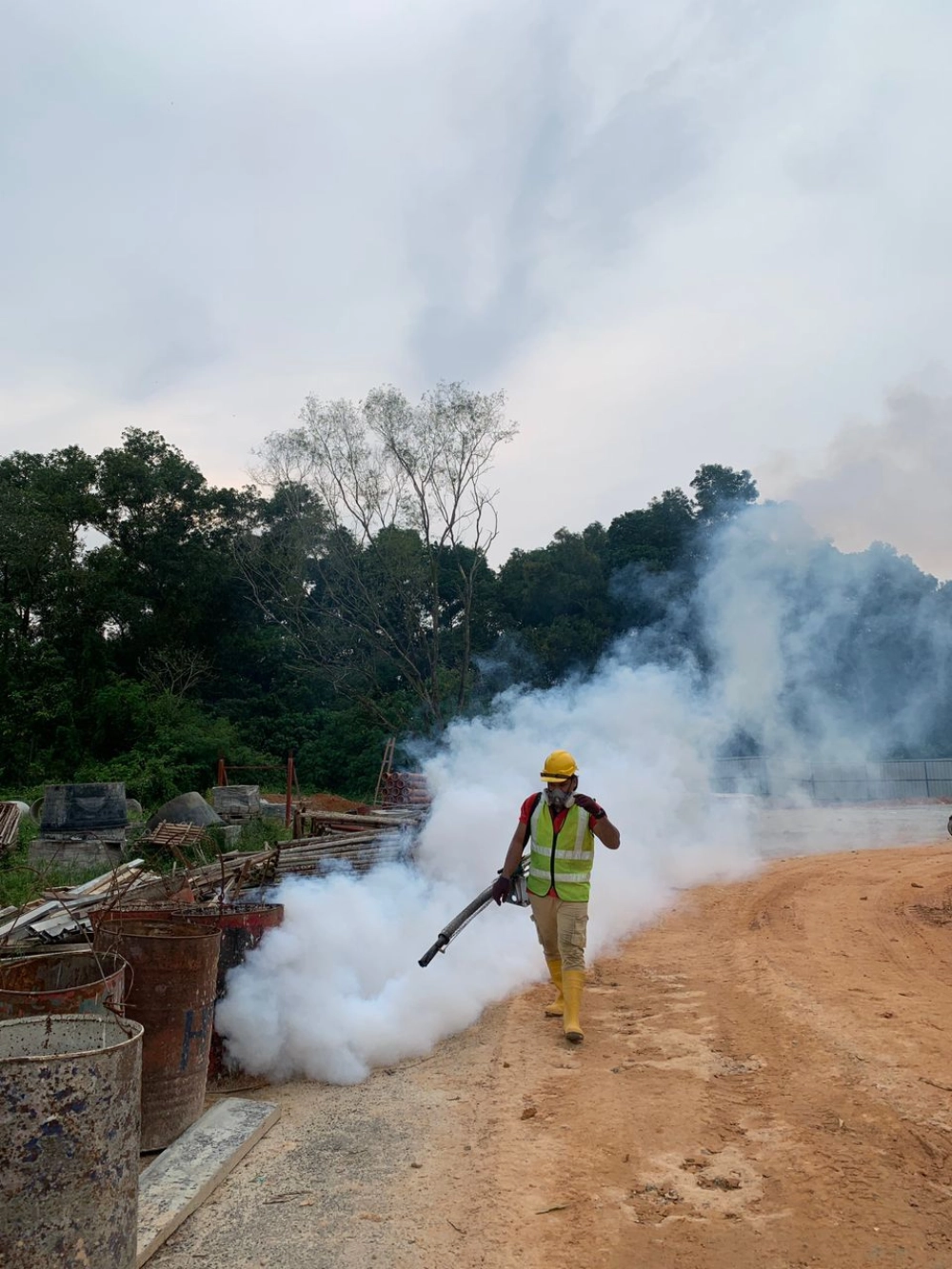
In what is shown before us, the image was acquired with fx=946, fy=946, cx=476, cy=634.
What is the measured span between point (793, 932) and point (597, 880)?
2.05 meters

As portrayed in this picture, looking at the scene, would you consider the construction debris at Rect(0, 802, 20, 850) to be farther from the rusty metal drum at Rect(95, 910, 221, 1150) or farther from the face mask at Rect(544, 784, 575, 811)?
A: the face mask at Rect(544, 784, 575, 811)

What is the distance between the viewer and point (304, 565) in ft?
98.9

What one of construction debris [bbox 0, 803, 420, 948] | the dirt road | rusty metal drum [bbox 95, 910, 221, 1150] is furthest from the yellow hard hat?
rusty metal drum [bbox 95, 910, 221, 1150]

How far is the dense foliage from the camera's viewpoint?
27656 mm

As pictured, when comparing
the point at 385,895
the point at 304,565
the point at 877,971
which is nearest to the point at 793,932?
the point at 877,971

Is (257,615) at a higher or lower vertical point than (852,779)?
higher

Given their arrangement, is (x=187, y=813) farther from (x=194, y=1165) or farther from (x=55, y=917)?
(x=194, y=1165)

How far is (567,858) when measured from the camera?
668 centimetres

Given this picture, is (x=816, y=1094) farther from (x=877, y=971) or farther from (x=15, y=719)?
(x=15, y=719)

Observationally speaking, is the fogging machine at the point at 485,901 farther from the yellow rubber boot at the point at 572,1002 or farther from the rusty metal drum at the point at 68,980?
the rusty metal drum at the point at 68,980

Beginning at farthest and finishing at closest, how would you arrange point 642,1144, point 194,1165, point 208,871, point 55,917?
point 208,871
point 55,917
point 642,1144
point 194,1165

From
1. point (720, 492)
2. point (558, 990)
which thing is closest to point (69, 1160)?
point (558, 990)

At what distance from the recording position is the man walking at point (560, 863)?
21.7ft

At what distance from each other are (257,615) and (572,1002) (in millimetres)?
30543
